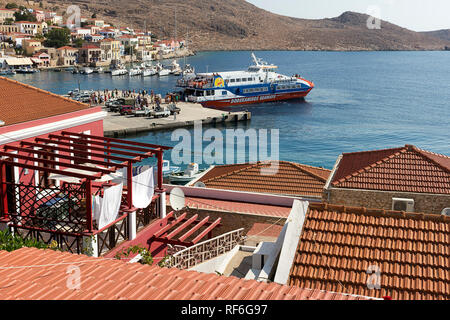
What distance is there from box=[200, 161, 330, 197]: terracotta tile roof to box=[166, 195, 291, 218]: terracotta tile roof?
1.85 meters

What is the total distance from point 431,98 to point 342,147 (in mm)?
36616

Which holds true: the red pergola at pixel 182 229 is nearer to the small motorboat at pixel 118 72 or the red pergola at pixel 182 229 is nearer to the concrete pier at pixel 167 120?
the concrete pier at pixel 167 120

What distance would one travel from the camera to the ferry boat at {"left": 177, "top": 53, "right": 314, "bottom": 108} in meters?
54.8

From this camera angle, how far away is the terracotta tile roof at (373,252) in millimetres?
6070

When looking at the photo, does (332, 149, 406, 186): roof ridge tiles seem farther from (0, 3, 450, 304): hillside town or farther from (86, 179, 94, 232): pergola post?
(86, 179, 94, 232): pergola post

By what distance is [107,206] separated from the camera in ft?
30.6

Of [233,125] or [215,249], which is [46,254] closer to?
[215,249]

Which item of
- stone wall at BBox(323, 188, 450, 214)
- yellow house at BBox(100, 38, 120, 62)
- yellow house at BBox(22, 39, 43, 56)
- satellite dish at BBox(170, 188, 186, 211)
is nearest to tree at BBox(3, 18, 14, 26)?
yellow house at BBox(22, 39, 43, 56)

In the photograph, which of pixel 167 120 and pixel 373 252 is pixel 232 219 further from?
pixel 167 120

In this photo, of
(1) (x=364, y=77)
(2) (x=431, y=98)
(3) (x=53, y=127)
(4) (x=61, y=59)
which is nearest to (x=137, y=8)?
(4) (x=61, y=59)

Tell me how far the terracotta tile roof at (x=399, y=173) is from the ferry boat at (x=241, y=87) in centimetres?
4259
